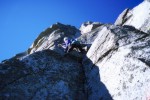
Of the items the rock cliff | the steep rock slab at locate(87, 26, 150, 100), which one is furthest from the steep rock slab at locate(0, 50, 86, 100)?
the steep rock slab at locate(87, 26, 150, 100)

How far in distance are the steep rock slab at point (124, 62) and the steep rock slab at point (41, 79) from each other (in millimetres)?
2416

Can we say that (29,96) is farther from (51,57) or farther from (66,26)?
(66,26)

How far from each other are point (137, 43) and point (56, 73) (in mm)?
7526

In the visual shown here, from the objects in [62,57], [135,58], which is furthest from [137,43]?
[62,57]

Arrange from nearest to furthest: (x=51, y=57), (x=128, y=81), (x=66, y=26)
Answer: (x=128, y=81), (x=51, y=57), (x=66, y=26)

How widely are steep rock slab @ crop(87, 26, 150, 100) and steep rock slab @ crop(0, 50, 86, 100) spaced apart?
2.42m

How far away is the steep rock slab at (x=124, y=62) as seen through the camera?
50.4ft

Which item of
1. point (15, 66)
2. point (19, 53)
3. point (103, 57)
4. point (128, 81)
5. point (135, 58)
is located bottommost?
point (128, 81)

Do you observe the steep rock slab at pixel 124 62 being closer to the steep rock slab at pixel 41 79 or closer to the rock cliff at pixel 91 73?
the rock cliff at pixel 91 73

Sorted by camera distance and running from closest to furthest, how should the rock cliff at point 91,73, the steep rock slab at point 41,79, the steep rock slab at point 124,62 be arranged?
the steep rock slab at point 124,62, the rock cliff at point 91,73, the steep rock slab at point 41,79

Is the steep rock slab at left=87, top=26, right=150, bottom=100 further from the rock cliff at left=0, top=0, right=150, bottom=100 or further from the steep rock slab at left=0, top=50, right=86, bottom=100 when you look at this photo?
the steep rock slab at left=0, top=50, right=86, bottom=100

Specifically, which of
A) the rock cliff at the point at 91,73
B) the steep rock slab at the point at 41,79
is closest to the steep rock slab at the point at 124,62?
the rock cliff at the point at 91,73

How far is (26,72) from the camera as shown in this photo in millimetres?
19734

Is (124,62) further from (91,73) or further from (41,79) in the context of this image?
(41,79)
